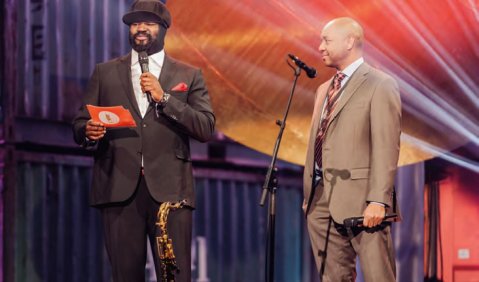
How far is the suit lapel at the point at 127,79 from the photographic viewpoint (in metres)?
3.48

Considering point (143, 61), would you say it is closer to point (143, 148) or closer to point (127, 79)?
point (127, 79)

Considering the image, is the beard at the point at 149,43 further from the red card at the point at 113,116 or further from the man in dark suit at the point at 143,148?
the red card at the point at 113,116

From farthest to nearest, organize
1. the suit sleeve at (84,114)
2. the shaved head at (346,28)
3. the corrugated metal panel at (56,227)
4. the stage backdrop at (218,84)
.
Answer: the corrugated metal panel at (56,227), the stage backdrop at (218,84), the shaved head at (346,28), the suit sleeve at (84,114)

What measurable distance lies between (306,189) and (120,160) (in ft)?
2.83

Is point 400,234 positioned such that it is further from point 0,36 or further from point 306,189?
point 0,36

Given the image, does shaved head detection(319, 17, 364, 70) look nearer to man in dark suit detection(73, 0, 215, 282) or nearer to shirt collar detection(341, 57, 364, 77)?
shirt collar detection(341, 57, 364, 77)

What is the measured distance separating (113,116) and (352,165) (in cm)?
108

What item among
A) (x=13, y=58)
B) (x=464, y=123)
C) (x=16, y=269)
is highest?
(x=13, y=58)

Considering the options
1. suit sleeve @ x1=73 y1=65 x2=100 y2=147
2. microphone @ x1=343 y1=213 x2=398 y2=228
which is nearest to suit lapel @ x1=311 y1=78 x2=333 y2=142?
microphone @ x1=343 y1=213 x2=398 y2=228

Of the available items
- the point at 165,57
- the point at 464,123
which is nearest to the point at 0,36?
the point at 165,57

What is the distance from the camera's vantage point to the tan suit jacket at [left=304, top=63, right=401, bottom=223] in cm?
335

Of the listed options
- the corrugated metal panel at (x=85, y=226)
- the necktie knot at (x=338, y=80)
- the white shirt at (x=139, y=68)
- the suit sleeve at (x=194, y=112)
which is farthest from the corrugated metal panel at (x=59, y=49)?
the necktie knot at (x=338, y=80)

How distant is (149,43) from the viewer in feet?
11.3

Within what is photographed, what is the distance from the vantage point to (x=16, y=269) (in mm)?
5480
